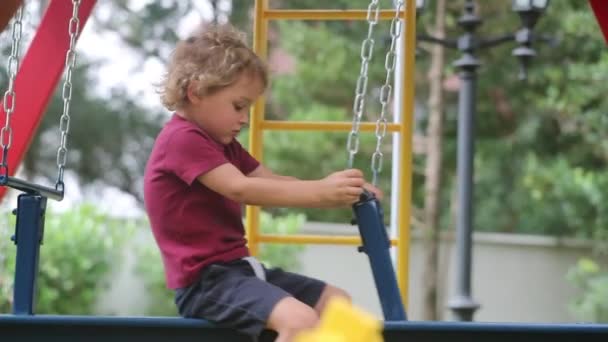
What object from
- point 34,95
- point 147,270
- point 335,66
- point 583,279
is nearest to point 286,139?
point 335,66

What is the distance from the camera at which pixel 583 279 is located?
12180mm

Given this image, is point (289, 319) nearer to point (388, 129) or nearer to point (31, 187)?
point (31, 187)

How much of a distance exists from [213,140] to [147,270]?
814 centimetres

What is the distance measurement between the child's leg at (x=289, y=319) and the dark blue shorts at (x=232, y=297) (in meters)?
0.02

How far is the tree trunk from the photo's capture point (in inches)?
435

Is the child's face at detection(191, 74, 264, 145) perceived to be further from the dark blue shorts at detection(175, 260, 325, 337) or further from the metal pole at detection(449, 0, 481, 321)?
the metal pole at detection(449, 0, 481, 321)

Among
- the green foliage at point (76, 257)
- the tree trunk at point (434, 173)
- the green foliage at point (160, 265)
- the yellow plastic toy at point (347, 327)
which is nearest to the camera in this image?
the yellow plastic toy at point (347, 327)

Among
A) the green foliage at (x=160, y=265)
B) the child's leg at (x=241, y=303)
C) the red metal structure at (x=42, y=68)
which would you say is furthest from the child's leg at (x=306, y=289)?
the green foliage at (x=160, y=265)

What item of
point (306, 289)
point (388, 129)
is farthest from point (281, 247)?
point (306, 289)

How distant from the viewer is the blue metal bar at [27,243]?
9.02 feet

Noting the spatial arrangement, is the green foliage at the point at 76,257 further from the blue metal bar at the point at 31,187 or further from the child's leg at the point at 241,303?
the child's leg at the point at 241,303

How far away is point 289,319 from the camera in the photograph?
2697 millimetres

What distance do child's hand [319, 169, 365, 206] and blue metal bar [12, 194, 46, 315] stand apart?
705 millimetres

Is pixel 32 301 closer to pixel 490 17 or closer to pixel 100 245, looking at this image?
pixel 100 245
